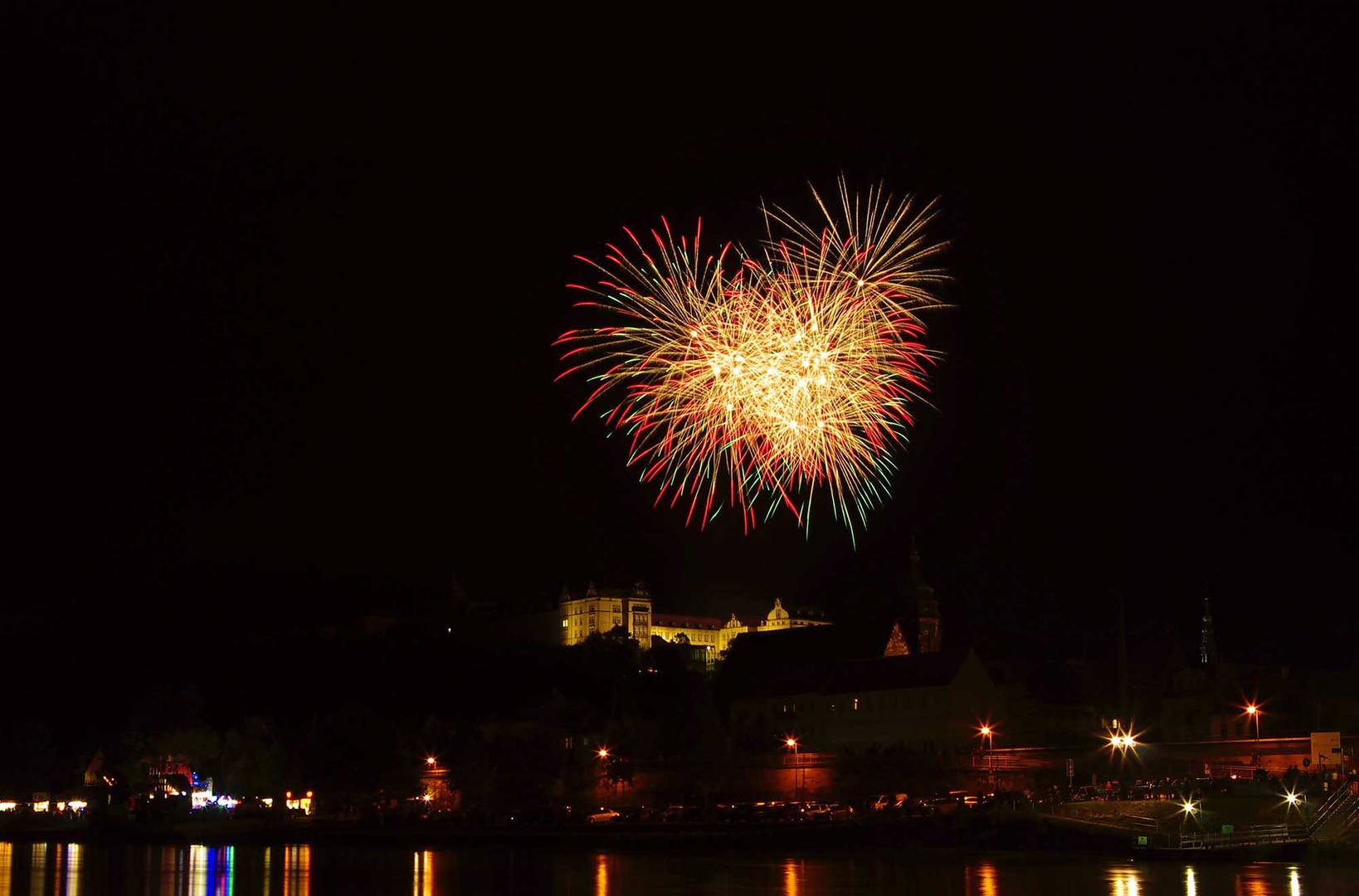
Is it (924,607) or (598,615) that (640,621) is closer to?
(598,615)

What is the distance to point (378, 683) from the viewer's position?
11544cm

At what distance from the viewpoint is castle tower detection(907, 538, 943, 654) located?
12050cm

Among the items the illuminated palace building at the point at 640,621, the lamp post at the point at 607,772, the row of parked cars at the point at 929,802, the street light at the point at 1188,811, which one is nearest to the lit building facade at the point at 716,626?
the illuminated palace building at the point at 640,621

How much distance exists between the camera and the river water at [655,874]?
39.6 meters

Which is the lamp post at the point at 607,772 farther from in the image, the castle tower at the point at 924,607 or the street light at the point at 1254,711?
the castle tower at the point at 924,607

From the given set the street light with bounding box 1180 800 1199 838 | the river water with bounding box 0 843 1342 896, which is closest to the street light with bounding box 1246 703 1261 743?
the street light with bounding box 1180 800 1199 838

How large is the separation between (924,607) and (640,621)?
2487 inches

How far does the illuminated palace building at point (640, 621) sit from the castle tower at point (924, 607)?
1741 inches

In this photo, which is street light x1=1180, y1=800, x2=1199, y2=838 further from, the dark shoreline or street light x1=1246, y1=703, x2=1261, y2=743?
street light x1=1246, y1=703, x2=1261, y2=743

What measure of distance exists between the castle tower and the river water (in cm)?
6633

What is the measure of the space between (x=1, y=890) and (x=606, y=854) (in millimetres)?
18181

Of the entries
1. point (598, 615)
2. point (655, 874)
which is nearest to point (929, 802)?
point (655, 874)

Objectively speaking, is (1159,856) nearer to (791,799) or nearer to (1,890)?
(791,799)

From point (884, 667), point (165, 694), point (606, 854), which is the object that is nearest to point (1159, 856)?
point (606, 854)
